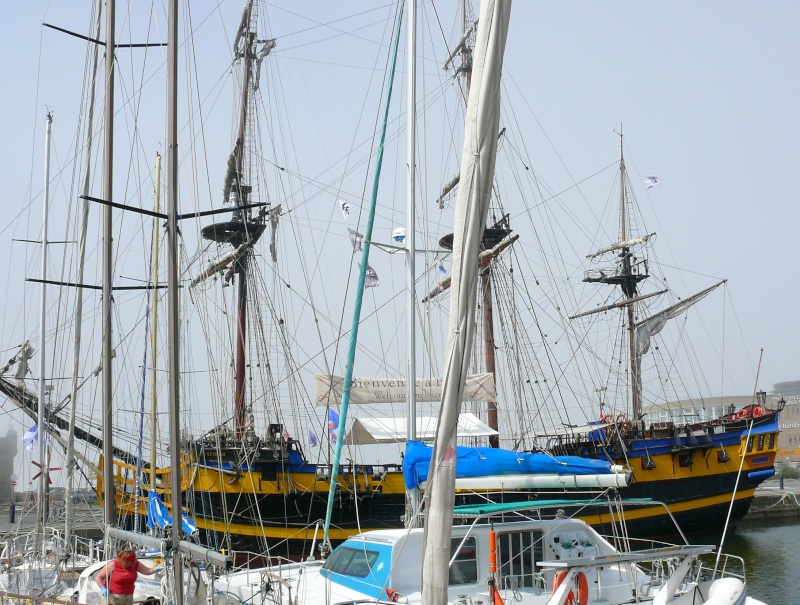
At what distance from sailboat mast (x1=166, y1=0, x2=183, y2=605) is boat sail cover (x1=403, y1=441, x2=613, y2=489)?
4.16 m

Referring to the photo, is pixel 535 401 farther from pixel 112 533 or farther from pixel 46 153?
pixel 112 533

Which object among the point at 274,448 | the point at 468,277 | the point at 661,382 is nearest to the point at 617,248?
the point at 661,382

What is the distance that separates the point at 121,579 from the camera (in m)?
10.7

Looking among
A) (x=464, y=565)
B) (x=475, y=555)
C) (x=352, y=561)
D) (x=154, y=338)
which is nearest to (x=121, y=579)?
(x=352, y=561)

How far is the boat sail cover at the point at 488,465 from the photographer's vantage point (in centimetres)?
1334

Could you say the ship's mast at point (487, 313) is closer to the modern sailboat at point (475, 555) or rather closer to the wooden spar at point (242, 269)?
the wooden spar at point (242, 269)

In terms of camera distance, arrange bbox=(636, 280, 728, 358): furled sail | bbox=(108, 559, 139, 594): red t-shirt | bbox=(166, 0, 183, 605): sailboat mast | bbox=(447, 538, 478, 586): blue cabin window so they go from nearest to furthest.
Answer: bbox=(166, 0, 183, 605): sailboat mast < bbox=(108, 559, 139, 594): red t-shirt < bbox=(447, 538, 478, 586): blue cabin window < bbox=(636, 280, 728, 358): furled sail

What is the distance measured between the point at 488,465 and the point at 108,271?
289 inches

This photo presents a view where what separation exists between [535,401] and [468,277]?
105ft

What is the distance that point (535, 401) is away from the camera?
37531 millimetres

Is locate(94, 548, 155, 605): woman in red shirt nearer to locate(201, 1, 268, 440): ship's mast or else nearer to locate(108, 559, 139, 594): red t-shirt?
locate(108, 559, 139, 594): red t-shirt

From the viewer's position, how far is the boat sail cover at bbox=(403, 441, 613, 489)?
43.8 feet

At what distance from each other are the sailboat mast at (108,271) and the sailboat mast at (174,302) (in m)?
3.31

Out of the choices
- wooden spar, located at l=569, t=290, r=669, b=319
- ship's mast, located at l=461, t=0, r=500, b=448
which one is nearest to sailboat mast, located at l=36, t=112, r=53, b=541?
ship's mast, located at l=461, t=0, r=500, b=448
